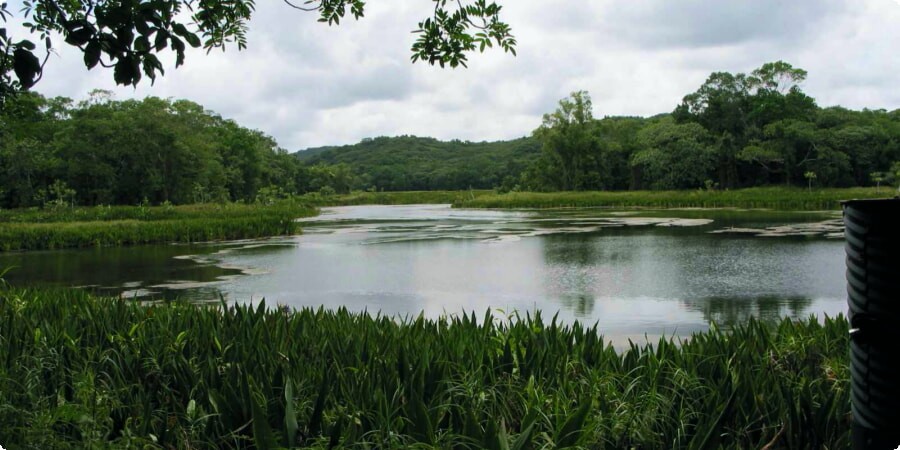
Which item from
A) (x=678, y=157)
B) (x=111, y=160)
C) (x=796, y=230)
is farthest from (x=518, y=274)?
(x=678, y=157)

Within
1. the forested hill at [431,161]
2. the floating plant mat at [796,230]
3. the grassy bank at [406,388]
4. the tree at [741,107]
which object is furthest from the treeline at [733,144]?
the grassy bank at [406,388]

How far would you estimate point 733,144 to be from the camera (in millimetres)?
49844

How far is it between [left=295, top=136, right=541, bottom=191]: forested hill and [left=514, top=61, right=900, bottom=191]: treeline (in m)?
15.8

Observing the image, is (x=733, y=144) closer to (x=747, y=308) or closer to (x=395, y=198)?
(x=395, y=198)

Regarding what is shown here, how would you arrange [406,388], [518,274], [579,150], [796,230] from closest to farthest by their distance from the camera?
1. [406,388]
2. [518,274]
3. [796,230]
4. [579,150]

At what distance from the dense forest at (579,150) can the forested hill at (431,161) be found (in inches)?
667

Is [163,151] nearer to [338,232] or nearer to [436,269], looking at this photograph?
[338,232]

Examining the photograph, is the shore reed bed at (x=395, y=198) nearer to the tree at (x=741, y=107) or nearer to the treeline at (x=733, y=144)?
the treeline at (x=733, y=144)

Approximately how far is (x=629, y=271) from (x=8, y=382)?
1020cm

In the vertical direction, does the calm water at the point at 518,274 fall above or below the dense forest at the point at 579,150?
below

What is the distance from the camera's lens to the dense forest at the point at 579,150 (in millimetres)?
40594

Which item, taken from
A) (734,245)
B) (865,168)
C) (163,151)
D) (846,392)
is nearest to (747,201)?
(865,168)

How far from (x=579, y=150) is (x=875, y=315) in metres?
61.5

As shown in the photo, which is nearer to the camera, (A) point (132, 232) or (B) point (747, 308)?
(B) point (747, 308)
